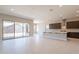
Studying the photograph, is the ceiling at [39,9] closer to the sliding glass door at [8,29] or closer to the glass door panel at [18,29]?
the sliding glass door at [8,29]

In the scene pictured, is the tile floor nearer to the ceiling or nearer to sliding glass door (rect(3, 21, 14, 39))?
the ceiling

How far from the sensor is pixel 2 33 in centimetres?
998

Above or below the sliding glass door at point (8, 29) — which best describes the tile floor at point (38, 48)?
below

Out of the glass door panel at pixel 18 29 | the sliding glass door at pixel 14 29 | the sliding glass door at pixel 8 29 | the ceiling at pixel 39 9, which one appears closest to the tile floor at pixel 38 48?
the ceiling at pixel 39 9

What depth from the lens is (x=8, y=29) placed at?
37.5 ft

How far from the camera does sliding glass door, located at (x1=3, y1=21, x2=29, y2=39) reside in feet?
35.6

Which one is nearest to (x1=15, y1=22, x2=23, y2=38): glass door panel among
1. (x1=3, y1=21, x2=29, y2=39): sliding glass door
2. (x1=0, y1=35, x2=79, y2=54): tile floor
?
(x1=3, y1=21, x2=29, y2=39): sliding glass door

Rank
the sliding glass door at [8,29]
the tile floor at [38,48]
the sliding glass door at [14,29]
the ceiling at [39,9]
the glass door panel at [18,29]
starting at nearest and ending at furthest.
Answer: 1. the tile floor at [38,48]
2. the ceiling at [39,9]
3. the sliding glass door at [8,29]
4. the sliding glass door at [14,29]
5. the glass door panel at [18,29]

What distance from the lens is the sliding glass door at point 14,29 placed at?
427 inches

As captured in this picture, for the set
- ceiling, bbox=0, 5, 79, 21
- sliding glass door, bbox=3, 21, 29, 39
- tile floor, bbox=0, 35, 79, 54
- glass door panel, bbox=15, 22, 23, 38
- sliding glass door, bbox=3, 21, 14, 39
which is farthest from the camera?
glass door panel, bbox=15, 22, 23, 38
